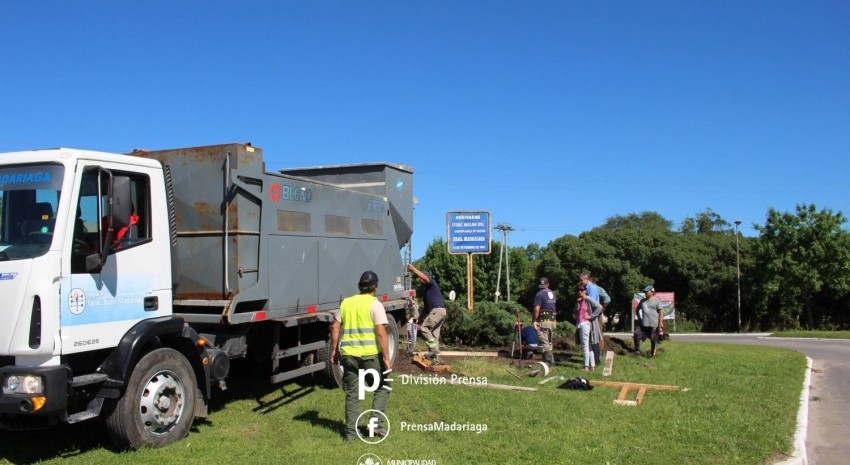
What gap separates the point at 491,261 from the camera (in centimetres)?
6619

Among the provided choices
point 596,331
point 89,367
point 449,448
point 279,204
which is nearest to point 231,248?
point 279,204

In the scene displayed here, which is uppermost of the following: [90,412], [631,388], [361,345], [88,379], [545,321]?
[361,345]

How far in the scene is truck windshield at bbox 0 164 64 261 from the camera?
533 centimetres

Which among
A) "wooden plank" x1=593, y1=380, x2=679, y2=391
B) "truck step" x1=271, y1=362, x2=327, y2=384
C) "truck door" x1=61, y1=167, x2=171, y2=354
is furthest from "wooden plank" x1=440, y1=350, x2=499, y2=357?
"truck door" x1=61, y1=167, x2=171, y2=354

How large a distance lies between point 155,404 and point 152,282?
1171 millimetres

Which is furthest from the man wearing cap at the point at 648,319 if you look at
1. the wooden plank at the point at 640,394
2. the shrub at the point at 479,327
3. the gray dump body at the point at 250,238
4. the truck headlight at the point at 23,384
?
the truck headlight at the point at 23,384

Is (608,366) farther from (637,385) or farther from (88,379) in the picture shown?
(88,379)

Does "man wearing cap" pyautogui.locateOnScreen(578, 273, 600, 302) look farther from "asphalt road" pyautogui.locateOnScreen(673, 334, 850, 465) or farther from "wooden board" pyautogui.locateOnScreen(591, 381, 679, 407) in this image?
"asphalt road" pyautogui.locateOnScreen(673, 334, 850, 465)

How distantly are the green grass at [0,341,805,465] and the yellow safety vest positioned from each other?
94cm

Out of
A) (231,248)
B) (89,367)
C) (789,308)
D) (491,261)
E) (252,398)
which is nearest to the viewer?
(89,367)

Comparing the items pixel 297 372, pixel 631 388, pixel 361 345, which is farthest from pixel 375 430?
pixel 631 388

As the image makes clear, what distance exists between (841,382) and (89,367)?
13.3 meters

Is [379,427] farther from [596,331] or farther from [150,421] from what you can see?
[596,331]

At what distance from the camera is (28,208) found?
5.51m
